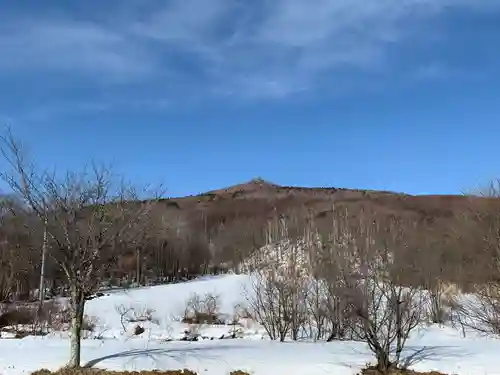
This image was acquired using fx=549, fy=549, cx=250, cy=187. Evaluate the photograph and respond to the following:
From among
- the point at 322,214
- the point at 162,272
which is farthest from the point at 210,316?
the point at 322,214

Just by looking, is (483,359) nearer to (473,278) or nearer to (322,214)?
(473,278)

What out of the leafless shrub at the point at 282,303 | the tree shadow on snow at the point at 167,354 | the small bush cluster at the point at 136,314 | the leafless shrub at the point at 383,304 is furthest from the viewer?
the small bush cluster at the point at 136,314

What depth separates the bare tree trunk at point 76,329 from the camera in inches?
455

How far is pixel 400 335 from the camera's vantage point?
12.4m

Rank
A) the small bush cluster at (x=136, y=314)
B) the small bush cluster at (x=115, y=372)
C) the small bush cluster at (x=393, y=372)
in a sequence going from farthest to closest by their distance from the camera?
1. the small bush cluster at (x=136, y=314)
2. the small bush cluster at (x=393, y=372)
3. the small bush cluster at (x=115, y=372)

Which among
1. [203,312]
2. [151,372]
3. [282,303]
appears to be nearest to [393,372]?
[151,372]

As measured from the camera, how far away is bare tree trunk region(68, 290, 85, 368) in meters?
11.5

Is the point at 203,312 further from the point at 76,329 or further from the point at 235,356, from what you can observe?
the point at 76,329

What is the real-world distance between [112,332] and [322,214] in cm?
4604

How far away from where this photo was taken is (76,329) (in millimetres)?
11633

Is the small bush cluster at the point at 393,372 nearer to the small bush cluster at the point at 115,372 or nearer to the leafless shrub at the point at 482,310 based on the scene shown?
the small bush cluster at the point at 115,372

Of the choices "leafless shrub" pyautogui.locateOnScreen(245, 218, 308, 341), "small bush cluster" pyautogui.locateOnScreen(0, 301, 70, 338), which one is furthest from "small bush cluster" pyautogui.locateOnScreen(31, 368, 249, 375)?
"small bush cluster" pyautogui.locateOnScreen(0, 301, 70, 338)

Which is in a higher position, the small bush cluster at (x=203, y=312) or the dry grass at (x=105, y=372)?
the small bush cluster at (x=203, y=312)

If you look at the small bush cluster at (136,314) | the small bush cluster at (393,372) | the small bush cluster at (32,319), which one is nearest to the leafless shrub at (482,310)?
the small bush cluster at (393,372)
